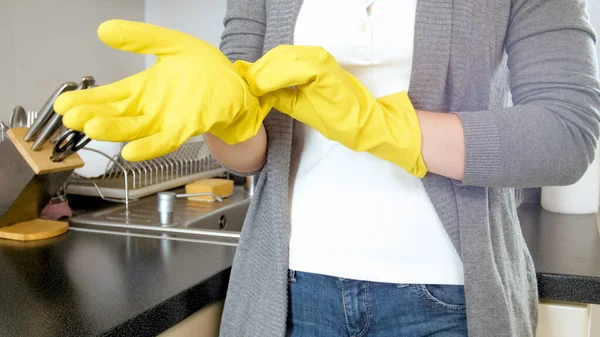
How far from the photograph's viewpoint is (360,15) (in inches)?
26.3

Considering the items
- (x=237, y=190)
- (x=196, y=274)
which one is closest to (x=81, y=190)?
(x=237, y=190)

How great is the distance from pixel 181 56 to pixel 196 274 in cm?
35

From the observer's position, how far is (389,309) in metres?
0.65

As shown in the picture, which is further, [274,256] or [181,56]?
[274,256]

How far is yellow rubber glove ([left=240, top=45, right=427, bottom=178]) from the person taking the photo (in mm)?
560

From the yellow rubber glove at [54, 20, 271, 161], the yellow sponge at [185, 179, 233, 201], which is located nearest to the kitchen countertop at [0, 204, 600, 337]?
the yellow rubber glove at [54, 20, 271, 161]

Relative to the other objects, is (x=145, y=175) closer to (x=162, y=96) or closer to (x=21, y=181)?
(x=21, y=181)

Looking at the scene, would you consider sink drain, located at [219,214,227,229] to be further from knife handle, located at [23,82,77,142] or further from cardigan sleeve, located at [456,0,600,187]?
cardigan sleeve, located at [456,0,600,187]

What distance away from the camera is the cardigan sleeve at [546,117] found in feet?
1.98

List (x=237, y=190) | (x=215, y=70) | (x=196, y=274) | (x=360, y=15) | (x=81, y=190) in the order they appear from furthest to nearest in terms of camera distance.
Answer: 1. (x=237, y=190)
2. (x=81, y=190)
3. (x=196, y=274)
4. (x=360, y=15)
5. (x=215, y=70)

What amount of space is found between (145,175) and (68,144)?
0.44 meters

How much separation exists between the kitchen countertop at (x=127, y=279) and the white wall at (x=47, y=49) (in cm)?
46

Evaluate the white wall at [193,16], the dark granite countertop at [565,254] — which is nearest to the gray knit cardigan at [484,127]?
the dark granite countertop at [565,254]

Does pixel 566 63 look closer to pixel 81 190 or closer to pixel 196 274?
pixel 196 274
